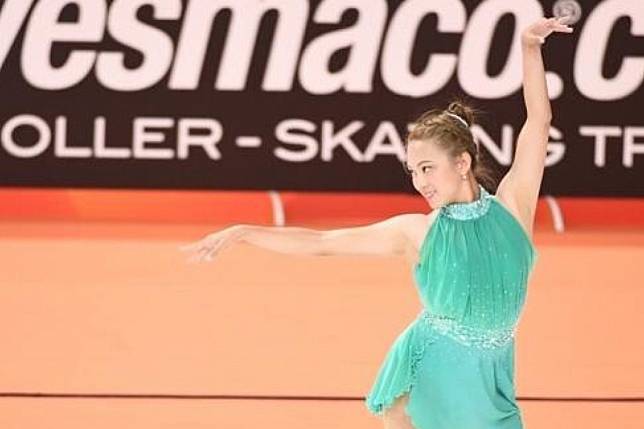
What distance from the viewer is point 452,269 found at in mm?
4398

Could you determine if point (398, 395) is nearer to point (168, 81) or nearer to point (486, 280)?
point (486, 280)

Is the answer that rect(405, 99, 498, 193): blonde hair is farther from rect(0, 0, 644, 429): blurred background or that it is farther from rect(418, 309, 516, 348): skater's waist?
rect(0, 0, 644, 429): blurred background

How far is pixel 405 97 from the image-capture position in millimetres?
9305

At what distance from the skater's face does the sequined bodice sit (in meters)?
0.05

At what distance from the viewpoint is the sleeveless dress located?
440 cm

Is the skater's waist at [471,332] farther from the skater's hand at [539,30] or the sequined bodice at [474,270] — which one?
the skater's hand at [539,30]

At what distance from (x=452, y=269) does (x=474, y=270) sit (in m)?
0.06

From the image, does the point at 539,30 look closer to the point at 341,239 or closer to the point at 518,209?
the point at 518,209

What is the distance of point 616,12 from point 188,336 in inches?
136

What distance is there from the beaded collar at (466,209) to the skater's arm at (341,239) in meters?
0.08

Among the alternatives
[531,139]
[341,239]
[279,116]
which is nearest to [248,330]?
[279,116]

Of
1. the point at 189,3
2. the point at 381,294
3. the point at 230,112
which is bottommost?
the point at 381,294

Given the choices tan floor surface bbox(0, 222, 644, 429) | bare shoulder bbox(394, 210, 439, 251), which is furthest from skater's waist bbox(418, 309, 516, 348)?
tan floor surface bbox(0, 222, 644, 429)

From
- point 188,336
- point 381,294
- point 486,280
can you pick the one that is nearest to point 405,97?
point 381,294
